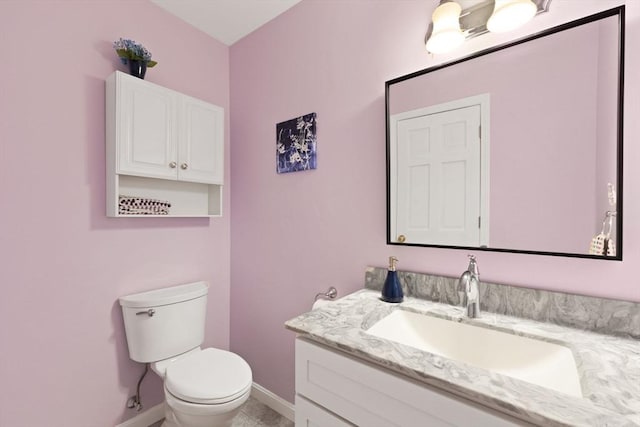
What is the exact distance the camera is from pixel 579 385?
0.66 meters

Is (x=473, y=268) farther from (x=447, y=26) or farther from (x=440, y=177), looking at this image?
(x=447, y=26)

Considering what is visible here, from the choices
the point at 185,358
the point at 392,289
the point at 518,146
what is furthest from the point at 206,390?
the point at 518,146

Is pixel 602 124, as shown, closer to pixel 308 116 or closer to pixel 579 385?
pixel 579 385

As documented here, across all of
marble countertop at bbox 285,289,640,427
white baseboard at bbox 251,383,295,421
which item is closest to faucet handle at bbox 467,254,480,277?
marble countertop at bbox 285,289,640,427

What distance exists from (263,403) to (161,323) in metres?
0.87

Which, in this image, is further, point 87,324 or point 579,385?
point 87,324

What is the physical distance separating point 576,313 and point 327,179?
112 centimetres

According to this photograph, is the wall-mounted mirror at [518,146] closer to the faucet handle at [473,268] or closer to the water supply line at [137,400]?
the faucet handle at [473,268]

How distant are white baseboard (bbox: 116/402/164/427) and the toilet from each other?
18 cm

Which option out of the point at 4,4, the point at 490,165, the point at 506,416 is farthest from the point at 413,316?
the point at 4,4

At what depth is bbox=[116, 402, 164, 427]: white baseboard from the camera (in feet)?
5.28

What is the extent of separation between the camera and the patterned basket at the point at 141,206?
1.54m

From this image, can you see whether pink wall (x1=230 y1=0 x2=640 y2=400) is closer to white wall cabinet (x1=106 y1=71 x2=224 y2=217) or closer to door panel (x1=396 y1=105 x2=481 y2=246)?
door panel (x1=396 y1=105 x2=481 y2=246)

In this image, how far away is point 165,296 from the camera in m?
1.62
